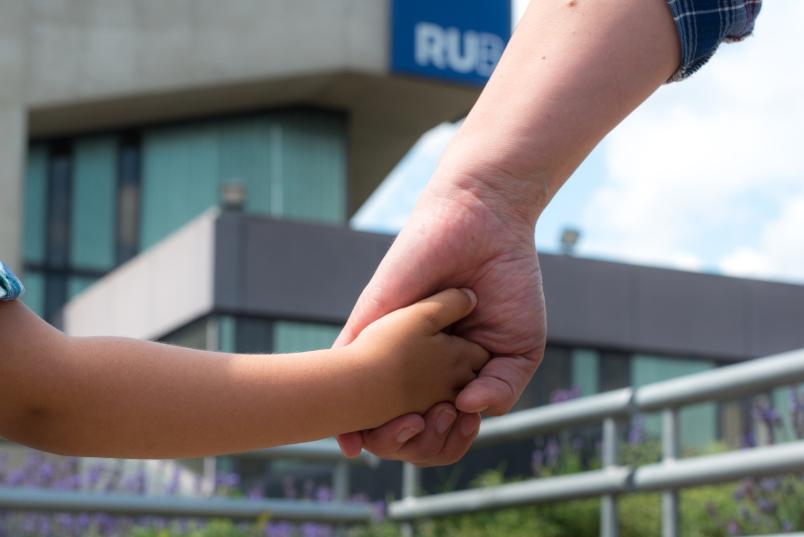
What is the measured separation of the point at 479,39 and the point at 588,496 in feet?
64.9

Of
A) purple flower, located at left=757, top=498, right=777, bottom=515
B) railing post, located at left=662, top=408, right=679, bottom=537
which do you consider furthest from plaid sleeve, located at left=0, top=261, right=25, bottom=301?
purple flower, located at left=757, top=498, right=777, bottom=515

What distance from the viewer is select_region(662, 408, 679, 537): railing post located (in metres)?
3.99

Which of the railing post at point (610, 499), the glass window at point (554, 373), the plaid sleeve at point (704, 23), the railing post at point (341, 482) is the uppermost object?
the glass window at point (554, 373)

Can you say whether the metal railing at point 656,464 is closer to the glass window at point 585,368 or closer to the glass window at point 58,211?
the glass window at point 585,368

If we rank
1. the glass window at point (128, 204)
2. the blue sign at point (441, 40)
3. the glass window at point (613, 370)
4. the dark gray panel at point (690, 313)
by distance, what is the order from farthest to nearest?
the glass window at point (128, 204), the blue sign at point (441, 40), the dark gray panel at point (690, 313), the glass window at point (613, 370)

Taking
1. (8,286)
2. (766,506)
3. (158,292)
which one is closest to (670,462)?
(766,506)

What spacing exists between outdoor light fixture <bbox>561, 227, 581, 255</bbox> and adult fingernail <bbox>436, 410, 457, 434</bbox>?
18.8m

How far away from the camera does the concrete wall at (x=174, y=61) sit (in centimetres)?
2269

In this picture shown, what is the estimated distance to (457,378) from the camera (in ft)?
6.33

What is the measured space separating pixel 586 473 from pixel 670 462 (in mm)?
849

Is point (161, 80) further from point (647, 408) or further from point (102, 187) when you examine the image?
point (647, 408)

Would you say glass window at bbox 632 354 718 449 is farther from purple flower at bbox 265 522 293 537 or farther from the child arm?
the child arm

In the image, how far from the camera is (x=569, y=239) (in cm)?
2083

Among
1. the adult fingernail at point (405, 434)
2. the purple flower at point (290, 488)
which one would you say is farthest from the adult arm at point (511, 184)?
the purple flower at point (290, 488)
